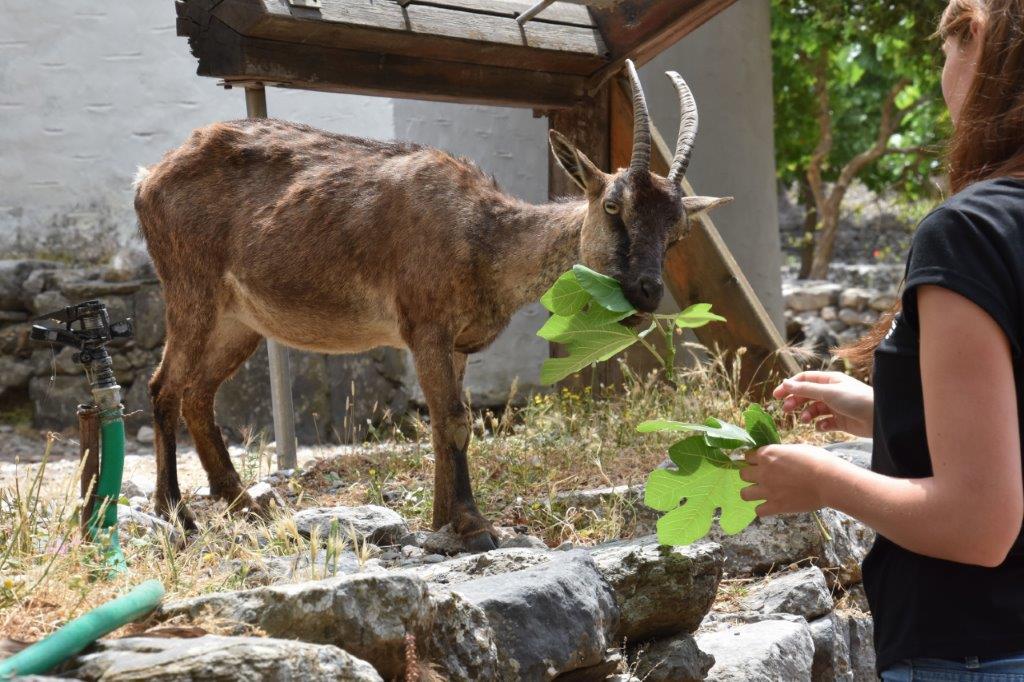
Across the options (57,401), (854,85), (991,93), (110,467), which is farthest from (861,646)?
(854,85)

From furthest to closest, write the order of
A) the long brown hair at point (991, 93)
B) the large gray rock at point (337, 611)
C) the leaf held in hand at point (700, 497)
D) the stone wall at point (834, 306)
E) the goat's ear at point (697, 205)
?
the stone wall at point (834, 306) < the goat's ear at point (697, 205) < the large gray rock at point (337, 611) < the leaf held in hand at point (700, 497) < the long brown hair at point (991, 93)

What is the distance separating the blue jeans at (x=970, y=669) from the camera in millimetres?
1786

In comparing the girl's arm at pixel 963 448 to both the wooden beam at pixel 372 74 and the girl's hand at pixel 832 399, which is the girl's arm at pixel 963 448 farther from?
the wooden beam at pixel 372 74

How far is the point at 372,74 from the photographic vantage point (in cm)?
605

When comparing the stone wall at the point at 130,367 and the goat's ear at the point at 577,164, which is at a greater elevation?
the goat's ear at the point at 577,164

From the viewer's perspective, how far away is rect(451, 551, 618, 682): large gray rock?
10.4 feet

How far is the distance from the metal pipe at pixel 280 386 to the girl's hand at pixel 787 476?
4381 mm

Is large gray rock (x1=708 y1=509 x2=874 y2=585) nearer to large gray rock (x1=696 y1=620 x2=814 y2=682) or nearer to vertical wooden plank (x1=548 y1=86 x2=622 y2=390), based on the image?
large gray rock (x1=696 y1=620 x2=814 y2=682)

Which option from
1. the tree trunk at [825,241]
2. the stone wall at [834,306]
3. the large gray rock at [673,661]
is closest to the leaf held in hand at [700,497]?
the large gray rock at [673,661]

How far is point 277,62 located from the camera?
5691mm

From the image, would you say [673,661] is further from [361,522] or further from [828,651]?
[361,522]

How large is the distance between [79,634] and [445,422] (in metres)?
2.58

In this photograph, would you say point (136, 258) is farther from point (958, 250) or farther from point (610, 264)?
point (958, 250)

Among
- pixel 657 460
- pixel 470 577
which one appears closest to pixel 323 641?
pixel 470 577
